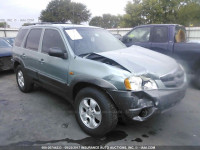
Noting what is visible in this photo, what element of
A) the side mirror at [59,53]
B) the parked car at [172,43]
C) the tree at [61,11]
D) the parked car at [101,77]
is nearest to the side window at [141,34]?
the parked car at [172,43]

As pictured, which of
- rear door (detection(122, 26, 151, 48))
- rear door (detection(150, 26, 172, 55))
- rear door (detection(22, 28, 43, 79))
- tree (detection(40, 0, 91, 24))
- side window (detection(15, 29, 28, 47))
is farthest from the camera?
tree (detection(40, 0, 91, 24))

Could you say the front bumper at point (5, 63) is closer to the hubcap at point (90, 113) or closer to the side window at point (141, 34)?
the side window at point (141, 34)

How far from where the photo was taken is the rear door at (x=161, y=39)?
5.25m

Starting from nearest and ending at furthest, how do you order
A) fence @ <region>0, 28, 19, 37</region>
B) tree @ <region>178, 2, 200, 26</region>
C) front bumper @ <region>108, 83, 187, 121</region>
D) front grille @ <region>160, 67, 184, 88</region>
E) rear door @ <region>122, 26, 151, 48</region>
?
front bumper @ <region>108, 83, 187, 121</region> < front grille @ <region>160, 67, 184, 88</region> < rear door @ <region>122, 26, 151, 48</region> < fence @ <region>0, 28, 19, 37</region> < tree @ <region>178, 2, 200, 26</region>

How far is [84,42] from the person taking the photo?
3.28 meters

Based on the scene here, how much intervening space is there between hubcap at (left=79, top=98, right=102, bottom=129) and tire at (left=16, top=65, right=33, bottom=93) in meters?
2.16

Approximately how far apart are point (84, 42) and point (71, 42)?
0.26 m

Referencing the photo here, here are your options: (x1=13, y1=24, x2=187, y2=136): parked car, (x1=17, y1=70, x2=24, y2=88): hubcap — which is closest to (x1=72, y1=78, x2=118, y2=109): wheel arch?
(x1=13, y1=24, x2=187, y2=136): parked car

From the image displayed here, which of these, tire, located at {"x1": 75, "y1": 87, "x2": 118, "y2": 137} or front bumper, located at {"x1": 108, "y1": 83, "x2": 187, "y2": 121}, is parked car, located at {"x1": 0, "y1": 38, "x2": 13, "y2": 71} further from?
front bumper, located at {"x1": 108, "y1": 83, "x2": 187, "y2": 121}

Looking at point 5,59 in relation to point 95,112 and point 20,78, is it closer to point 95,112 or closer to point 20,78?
point 20,78

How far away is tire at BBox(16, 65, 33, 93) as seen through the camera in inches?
176

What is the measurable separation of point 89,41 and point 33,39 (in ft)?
5.10

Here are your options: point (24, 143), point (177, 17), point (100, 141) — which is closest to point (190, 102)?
point (100, 141)

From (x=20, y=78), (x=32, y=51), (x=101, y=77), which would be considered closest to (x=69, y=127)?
(x=101, y=77)
